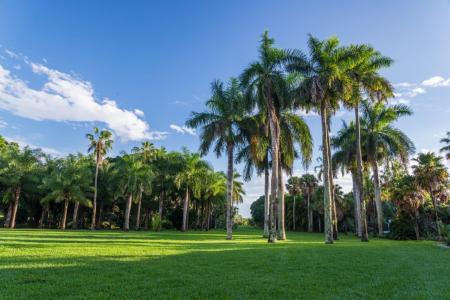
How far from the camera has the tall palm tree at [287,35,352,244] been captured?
20109mm

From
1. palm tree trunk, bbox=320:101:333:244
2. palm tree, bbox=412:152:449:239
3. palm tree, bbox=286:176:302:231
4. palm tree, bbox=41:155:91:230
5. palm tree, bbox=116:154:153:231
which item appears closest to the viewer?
palm tree trunk, bbox=320:101:333:244

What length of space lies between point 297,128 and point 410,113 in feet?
44.9

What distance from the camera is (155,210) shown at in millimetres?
57531

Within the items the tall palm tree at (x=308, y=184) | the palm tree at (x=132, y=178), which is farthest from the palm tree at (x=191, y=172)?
the tall palm tree at (x=308, y=184)

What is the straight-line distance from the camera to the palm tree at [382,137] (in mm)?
31000

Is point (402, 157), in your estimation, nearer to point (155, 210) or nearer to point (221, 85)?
point (221, 85)

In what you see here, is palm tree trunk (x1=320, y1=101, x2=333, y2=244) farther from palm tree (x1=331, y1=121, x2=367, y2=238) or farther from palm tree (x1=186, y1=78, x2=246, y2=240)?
palm tree (x1=331, y1=121, x2=367, y2=238)

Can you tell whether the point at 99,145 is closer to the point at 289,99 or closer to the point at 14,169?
the point at 14,169

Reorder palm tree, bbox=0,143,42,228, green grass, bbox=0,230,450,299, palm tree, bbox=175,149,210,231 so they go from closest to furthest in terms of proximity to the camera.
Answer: green grass, bbox=0,230,450,299
palm tree, bbox=0,143,42,228
palm tree, bbox=175,149,210,231

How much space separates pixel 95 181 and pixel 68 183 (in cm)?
330

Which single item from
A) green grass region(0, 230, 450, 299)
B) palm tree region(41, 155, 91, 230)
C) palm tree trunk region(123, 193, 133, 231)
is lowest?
green grass region(0, 230, 450, 299)

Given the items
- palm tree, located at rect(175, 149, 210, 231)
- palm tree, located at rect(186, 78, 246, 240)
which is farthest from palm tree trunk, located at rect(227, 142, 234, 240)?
palm tree, located at rect(175, 149, 210, 231)

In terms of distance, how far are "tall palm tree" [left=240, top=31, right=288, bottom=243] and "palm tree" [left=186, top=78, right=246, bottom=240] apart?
345 centimetres

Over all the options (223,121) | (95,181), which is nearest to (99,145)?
(95,181)
